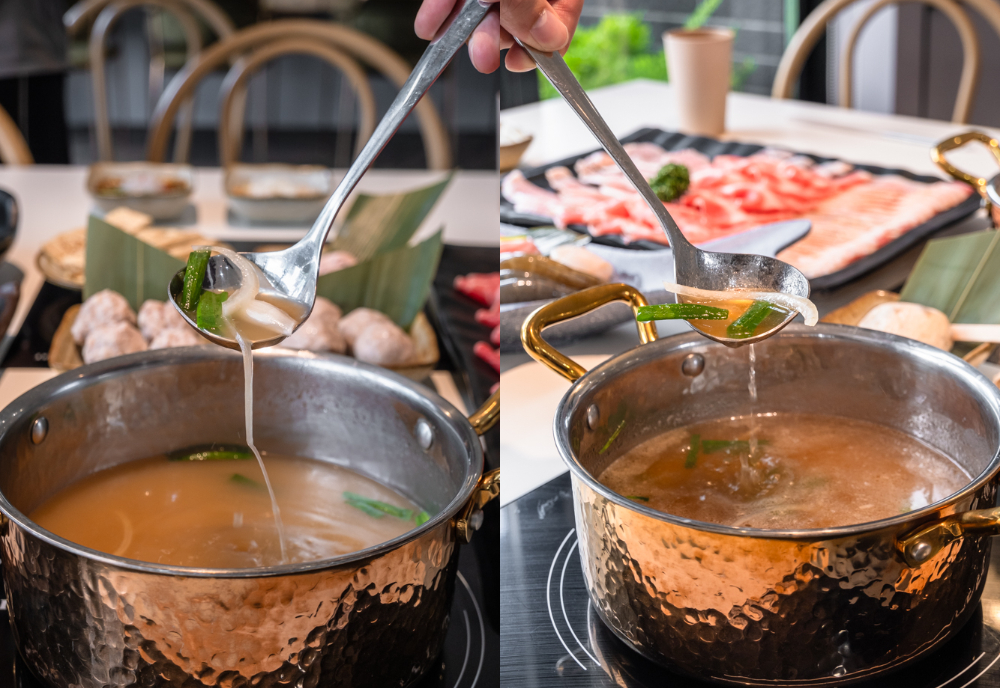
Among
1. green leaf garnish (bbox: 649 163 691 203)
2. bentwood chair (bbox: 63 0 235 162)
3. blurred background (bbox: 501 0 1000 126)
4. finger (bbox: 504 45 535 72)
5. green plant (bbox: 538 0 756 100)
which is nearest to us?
finger (bbox: 504 45 535 72)

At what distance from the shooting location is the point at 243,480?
101 cm

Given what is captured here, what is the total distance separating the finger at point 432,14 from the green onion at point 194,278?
0.34 meters

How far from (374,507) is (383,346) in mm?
391

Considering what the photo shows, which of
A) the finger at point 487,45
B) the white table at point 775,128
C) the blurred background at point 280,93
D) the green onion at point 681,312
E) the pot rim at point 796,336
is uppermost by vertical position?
the finger at point 487,45

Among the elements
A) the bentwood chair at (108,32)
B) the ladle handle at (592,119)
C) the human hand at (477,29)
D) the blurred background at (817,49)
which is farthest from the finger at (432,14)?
the blurred background at (817,49)

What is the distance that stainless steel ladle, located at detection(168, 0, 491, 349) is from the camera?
0.93 m

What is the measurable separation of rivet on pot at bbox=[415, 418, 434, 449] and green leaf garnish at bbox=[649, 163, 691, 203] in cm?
106

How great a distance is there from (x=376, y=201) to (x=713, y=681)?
123cm

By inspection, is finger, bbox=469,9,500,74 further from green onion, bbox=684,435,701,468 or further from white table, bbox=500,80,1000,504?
white table, bbox=500,80,1000,504

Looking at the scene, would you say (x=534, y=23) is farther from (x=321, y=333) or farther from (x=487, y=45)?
(x=321, y=333)

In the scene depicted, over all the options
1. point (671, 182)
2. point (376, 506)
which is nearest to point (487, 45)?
point (376, 506)

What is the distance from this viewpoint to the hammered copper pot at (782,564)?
676 mm

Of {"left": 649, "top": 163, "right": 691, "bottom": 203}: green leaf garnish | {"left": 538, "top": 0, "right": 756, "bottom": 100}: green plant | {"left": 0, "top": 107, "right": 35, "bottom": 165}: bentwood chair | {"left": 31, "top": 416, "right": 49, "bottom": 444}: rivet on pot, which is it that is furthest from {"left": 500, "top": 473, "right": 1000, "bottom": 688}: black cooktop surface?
{"left": 538, "top": 0, "right": 756, "bottom": 100}: green plant

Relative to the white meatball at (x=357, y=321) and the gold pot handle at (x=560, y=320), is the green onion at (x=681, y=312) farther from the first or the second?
the white meatball at (x=357, y=321)
